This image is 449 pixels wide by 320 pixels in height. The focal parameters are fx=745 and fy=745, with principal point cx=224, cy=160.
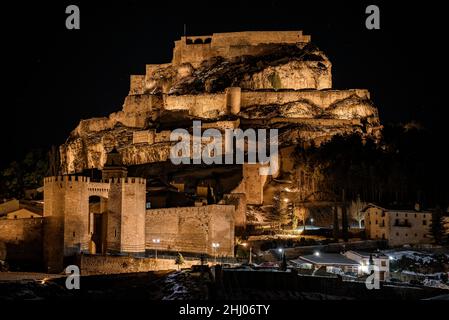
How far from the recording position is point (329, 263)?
4947 centimetres

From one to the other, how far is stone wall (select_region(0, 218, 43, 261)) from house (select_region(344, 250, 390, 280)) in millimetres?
21002

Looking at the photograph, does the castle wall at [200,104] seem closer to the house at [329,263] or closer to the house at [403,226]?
the house at [403,226]

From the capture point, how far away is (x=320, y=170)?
246 ft

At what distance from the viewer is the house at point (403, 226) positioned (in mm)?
58781

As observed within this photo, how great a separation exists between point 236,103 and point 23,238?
172 ft

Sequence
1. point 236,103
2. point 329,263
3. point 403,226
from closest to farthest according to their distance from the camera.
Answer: point 329,263, point 403,226, point 236,103

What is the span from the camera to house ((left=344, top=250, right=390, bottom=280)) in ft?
156

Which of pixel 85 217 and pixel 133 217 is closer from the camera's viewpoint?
pixel 85 217

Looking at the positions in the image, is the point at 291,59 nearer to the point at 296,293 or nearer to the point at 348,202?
the point at 348,202

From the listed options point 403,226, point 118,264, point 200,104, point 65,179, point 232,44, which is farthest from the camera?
point 232,44

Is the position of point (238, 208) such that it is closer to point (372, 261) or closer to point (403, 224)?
point (403, 224)

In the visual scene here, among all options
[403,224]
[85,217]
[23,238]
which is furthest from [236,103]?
[23,238]

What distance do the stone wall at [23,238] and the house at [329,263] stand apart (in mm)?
16910

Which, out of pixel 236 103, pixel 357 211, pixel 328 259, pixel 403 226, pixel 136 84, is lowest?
pixel 328 259
